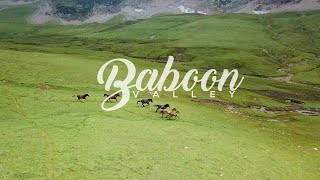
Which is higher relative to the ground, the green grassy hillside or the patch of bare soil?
the green grassy hillside

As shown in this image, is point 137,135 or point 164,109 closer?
point 137,135

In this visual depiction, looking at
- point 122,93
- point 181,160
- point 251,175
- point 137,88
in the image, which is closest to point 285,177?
point 251,175

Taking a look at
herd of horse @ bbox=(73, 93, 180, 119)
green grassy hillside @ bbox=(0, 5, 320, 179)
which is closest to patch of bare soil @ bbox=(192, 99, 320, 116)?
green grassy hillside @ bbox=(0, 5, 320, 179)

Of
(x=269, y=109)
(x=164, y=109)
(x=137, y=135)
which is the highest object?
(x=164, y=109)

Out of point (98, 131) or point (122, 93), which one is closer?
point (98, 131)

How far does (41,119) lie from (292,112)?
44.7 meters

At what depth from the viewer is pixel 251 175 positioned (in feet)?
98.7

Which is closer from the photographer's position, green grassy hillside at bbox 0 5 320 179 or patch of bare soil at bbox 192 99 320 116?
green grassy hillside at bbox 0 5 320 179

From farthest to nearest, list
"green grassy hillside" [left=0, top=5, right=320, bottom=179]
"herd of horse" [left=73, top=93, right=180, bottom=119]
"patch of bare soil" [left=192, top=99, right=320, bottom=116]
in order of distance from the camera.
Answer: "patch of bare soil" [left=192, top=99, right=320, bottom=116], "herd of horse" [left=73, top=93, right=180, bottom=119], "green grassy hillside" [left=0, top=5, right=320, bottom=179]

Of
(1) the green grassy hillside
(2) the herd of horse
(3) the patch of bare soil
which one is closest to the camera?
(1) the green grassy hillside

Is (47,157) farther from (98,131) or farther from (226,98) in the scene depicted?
(226,98)

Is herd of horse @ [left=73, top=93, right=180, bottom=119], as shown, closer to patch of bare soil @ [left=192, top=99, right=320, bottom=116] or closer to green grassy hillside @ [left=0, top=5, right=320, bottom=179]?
green grassy hillside @ [left=0, top=5, right=320, bottom=179]

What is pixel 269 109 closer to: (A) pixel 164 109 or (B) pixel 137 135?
(A) pixel 164 109

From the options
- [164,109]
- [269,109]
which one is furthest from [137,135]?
[269,109]
